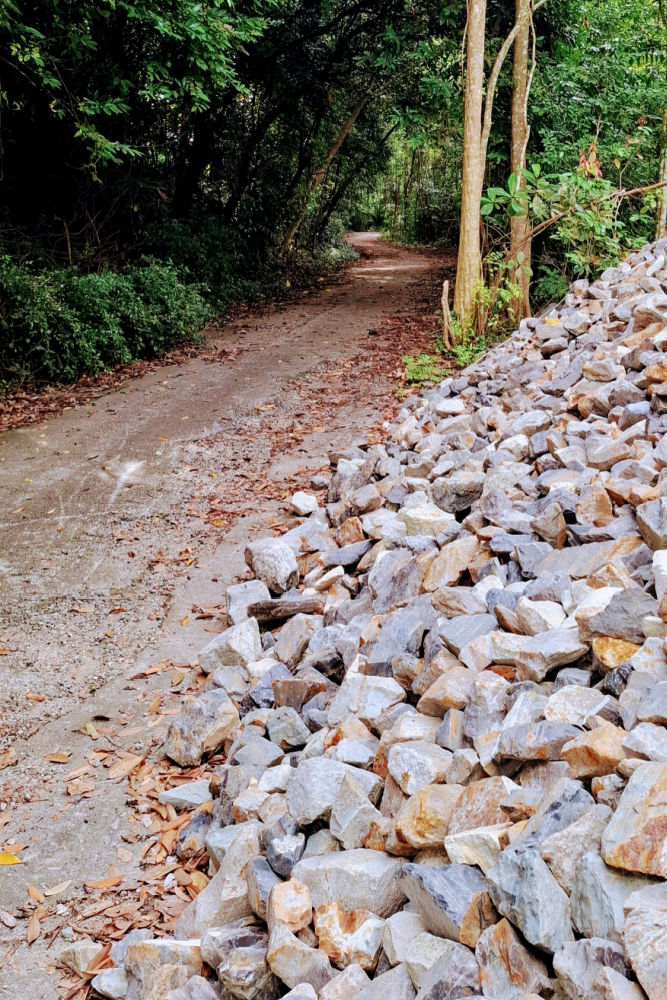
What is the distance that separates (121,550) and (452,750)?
3.18 metres

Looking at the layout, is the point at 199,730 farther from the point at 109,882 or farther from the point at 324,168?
the point at 324,168

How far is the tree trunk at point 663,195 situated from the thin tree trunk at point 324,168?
7555 mm

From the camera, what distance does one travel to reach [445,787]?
1.96 metres

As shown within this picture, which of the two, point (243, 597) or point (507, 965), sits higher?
point (507, 965)

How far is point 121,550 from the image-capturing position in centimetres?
487

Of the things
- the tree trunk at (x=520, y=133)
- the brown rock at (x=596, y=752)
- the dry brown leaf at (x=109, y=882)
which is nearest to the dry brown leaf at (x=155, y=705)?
the dry brown leaf at (x=109, y=882)

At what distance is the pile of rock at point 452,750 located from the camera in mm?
1479

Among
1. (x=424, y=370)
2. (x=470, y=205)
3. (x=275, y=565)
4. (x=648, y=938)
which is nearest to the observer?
(x=648, y=938)

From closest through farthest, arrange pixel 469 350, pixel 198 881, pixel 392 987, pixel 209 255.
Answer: pixel 392 987, pixel 198 881, pixel 469 350, pixel 209 255

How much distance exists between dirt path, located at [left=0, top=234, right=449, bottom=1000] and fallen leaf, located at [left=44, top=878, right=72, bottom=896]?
13 mm

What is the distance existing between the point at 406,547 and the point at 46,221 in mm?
8629

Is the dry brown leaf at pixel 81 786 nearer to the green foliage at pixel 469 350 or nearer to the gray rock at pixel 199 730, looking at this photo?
the gray rock at pixel 199 730

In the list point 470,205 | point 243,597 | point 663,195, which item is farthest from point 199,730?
point 663,195

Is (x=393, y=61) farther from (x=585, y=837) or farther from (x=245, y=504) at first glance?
(x=585, y=837)
